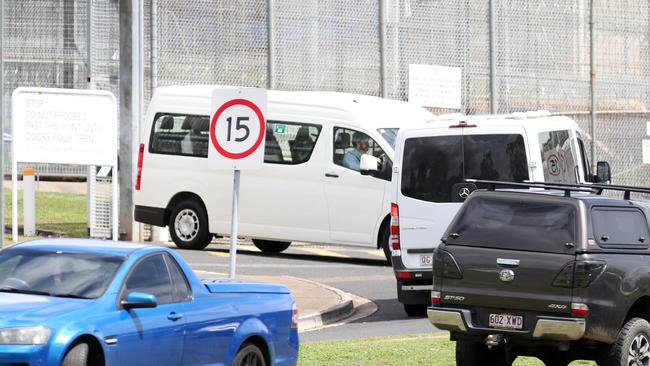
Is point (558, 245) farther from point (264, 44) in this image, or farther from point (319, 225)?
point (264, 44)

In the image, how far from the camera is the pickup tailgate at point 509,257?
38.7ft

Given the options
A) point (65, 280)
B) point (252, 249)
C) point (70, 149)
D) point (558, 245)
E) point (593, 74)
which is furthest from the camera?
point (593, 74)

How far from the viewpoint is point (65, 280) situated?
1009 centimetres

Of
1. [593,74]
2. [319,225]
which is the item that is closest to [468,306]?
[319,225]

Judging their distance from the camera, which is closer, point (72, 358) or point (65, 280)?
point (72, 358)

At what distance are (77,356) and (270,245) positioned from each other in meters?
16.0

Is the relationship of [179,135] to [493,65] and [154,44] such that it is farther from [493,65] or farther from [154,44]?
[493,65]

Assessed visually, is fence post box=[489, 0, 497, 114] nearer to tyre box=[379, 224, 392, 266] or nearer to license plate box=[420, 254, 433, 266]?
tyre box=[379, 224, 392, 266]

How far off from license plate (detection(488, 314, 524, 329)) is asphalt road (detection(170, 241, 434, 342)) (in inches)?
148

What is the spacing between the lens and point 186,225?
78.7 feet

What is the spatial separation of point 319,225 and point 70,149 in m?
4.22

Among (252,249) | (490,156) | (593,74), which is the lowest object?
(252,249)

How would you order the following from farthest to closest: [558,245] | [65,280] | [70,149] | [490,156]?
[70,149] < [490,156] < [558,245] < [65,280]

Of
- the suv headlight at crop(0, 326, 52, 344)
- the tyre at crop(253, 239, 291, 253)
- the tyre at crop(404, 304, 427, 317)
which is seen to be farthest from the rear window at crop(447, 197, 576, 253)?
the tyre at crop(253, 239, 291, 253)
